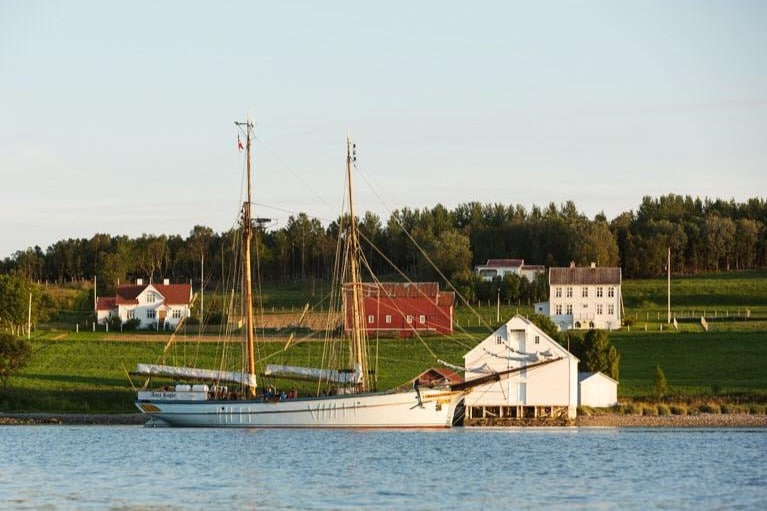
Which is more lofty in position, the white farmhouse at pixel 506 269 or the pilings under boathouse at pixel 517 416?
the white farmhouse at pixel 506 269

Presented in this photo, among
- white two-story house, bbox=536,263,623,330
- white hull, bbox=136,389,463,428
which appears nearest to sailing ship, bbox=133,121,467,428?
white hull, bbox=136,389,463,428

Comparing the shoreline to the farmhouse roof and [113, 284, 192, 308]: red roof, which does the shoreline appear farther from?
[113, 284, 192, 308]: red roof

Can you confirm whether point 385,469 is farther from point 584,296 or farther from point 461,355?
point 584,296

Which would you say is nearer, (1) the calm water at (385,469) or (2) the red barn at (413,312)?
(1) the calm water at (385,469)

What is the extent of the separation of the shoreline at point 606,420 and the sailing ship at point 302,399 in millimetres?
2923

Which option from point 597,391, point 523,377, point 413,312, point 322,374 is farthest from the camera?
point 413,312

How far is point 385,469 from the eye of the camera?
5469cm

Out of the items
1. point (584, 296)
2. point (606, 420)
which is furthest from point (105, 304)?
point (606, 420)

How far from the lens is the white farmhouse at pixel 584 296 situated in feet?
452

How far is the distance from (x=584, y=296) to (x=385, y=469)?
87413 mm

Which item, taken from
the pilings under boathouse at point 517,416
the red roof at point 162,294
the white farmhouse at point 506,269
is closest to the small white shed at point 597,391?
the pilings under boathouse at point 517,416

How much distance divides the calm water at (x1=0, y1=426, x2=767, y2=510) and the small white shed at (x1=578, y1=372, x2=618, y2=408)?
7.10m

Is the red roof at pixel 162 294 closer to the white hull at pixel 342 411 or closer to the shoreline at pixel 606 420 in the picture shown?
the shoreline at pixel 606 420

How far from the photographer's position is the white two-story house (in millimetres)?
137625
